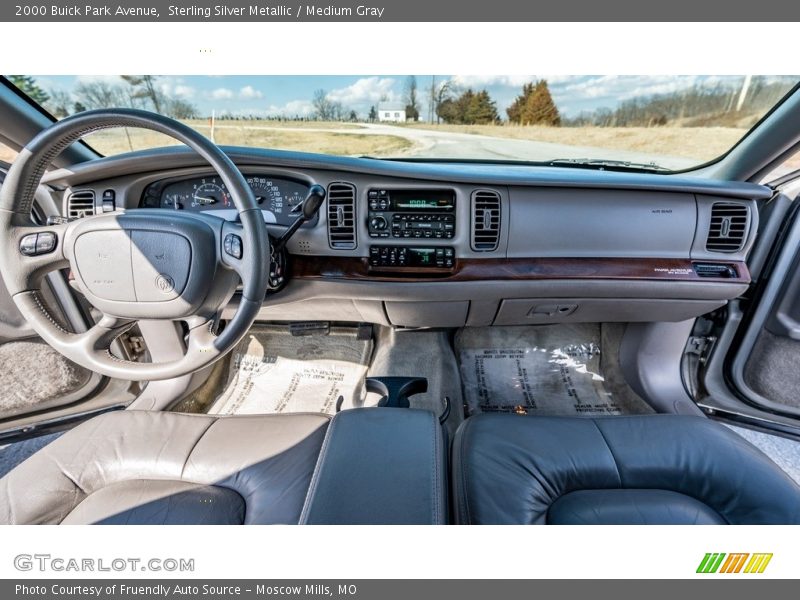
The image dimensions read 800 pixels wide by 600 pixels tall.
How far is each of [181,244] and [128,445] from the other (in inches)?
25.4

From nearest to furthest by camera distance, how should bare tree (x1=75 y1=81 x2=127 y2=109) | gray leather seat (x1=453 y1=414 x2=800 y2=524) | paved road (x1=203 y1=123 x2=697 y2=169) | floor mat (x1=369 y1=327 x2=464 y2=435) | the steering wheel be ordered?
gray leather seat (x1=453 y1=414 x2=800 y2=524), the steering wheel, bare tree (x1=75 y1=81 x2=127 y2=109), paved road (x1=203 y1=123 x2=697 y2=169), floor mat (x1=369 y1=327 x2=464 y2=435)

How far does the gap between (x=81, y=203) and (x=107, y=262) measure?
0.75 meters

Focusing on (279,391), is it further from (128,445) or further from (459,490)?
(459,490)

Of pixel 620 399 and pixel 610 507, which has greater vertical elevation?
pixel 610 507

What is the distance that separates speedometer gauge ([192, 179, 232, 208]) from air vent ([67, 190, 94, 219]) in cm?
43

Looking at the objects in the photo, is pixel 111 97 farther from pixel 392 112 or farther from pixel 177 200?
pixel 392 112

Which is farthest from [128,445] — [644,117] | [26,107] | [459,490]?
[644,117]

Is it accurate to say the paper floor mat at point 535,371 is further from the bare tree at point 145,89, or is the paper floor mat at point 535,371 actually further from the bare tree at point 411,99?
the bare tree at point 145,89

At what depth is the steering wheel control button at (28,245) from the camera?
48.8 inches

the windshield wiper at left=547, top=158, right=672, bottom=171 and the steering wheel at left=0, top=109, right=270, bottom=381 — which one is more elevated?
the windshield wiper at left=547, top=158, right=672, bottom=171

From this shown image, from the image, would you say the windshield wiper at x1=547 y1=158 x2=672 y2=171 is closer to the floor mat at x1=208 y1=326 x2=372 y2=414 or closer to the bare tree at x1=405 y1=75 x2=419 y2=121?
the bare tree at x1=405 y1=75 x2=419 y2=121

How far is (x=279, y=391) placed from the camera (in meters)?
2.42

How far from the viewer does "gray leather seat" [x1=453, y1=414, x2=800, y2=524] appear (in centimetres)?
105

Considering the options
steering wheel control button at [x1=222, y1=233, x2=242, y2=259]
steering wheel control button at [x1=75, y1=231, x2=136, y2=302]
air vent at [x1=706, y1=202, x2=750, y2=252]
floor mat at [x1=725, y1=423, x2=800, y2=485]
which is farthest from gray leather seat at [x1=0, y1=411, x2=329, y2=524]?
floor mat at [x1=725, y1=423, x2=800, y2=485]
